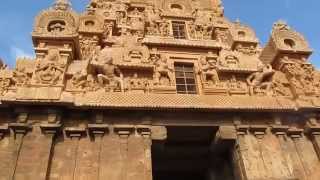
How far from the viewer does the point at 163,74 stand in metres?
13.1

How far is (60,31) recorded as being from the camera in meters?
12.6

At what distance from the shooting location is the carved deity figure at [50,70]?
10898 millimetres

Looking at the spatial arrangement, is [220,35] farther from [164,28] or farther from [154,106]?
[154,106]

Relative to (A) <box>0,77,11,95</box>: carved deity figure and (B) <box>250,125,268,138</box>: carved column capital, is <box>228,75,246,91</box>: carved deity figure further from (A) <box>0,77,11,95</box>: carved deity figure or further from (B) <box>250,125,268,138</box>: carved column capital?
(A) <box>0,77,11,95</box>: carved deity figure

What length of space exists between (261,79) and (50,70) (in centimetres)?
786

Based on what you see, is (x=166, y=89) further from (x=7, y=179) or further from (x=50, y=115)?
(x=7, y=179)

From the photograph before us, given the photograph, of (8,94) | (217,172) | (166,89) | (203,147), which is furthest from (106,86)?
(217,172)

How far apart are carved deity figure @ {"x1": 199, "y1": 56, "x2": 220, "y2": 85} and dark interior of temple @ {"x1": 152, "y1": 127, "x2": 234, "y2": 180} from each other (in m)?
2.54

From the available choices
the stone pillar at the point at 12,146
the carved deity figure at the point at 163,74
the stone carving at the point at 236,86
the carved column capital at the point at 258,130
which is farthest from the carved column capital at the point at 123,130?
the stone carving at the point at 236,86

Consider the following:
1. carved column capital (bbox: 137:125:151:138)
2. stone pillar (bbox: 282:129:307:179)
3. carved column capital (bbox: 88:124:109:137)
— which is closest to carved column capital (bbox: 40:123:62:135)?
carved column capital (bbox: 88:124:109:137)

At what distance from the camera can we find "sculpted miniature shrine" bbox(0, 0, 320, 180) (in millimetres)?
9758

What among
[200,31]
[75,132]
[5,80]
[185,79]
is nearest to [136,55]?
[185,79]

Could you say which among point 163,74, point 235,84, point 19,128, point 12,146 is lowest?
point 12,146

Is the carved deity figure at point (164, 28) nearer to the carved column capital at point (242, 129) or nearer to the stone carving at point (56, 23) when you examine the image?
the stone carving at point (56, 23)
